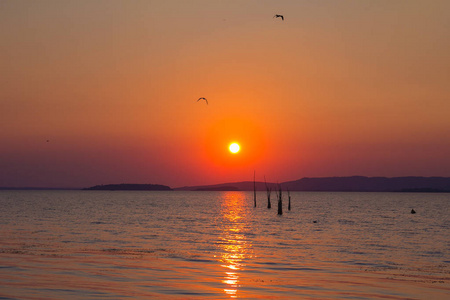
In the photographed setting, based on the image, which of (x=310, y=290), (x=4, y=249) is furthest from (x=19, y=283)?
(x=4, y=249)

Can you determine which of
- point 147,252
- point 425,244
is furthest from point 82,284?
point 425,244

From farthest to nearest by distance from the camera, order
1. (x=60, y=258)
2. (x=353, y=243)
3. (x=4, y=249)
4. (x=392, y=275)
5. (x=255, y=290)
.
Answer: (x=353, y=243), (x=4, y=249), (x=60, y=258), (x=392, y=275), (x=255, y=290)

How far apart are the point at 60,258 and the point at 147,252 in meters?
6.76

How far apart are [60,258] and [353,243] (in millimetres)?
25763

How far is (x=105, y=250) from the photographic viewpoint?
125 feet

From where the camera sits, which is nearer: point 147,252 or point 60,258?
point 60,258

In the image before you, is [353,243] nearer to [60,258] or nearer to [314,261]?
[314,261]

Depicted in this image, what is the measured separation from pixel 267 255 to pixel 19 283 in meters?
17.8

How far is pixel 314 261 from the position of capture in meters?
34.3

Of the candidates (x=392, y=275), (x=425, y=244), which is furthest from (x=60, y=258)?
(x=425, y=244)

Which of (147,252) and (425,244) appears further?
(425,244)

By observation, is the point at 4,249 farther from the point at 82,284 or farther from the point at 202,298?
the point at 202,298

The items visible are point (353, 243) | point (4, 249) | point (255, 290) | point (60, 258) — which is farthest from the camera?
point (353, 243)

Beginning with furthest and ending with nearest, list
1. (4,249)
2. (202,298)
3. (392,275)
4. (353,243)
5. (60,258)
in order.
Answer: (353,243) → (4,249) → (60,258) → (392,275) → (202,298)
